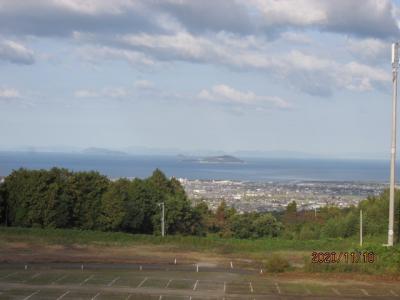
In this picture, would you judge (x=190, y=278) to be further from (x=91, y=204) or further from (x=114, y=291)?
(x=91, y=204)

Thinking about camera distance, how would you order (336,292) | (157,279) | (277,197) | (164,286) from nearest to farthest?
(336,292) → (164,286) → (157,279) → (277,197)

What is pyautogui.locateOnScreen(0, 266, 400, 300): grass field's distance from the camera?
13.9 metres

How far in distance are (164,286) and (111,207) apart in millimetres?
20055

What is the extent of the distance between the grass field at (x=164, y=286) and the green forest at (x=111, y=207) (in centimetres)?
1649

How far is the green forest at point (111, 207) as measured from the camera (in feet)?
110

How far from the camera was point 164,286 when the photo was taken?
15.1 m

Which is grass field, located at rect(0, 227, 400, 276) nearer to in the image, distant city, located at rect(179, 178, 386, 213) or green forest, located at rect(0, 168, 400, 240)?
green forest, located at rect(0, 168, 400, 240)

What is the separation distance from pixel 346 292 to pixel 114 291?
5.76 meters

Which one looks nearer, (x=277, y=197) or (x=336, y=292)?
(x=336, y=292)

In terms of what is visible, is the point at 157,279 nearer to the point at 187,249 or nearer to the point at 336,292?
the point at 336,292
